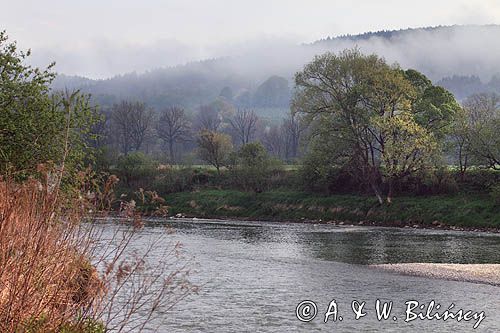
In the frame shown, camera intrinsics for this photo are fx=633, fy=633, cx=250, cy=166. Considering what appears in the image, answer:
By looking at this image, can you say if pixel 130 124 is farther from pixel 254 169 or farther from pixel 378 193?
pixel 378 193

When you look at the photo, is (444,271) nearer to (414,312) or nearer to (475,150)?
(414,312)

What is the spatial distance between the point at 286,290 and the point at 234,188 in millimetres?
61867

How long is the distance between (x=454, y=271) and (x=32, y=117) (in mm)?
24014

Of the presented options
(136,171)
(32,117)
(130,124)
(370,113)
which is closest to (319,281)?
(32,117)

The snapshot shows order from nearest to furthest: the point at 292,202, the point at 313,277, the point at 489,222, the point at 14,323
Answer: the point at 14,323, the point at 313,277, the point at 489,222, the point at 292,202

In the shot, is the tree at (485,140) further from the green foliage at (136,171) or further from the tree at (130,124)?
the tree at (130,124)

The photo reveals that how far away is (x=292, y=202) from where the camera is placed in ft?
257

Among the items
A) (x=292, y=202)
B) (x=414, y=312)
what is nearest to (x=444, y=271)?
(x=414, y=312)

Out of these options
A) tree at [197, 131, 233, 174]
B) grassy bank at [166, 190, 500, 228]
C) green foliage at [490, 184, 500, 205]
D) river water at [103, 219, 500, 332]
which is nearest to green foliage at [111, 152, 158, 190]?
grassy bank at [166, 190, 500, 228]

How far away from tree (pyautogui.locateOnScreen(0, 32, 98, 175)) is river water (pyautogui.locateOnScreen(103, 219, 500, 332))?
32.1ft

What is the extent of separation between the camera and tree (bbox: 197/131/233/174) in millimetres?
105875

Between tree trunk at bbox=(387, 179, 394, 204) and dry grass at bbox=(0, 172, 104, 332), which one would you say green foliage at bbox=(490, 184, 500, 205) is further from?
dry grass at bbox=(0, 172, 104, 332)

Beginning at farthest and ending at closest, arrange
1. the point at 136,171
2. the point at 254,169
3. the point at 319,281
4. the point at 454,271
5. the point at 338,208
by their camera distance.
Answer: the point at 136,171, the point at 254,169, the point at 338,208, the point at 454,271, the point at 319,281

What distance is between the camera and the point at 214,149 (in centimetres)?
10606
